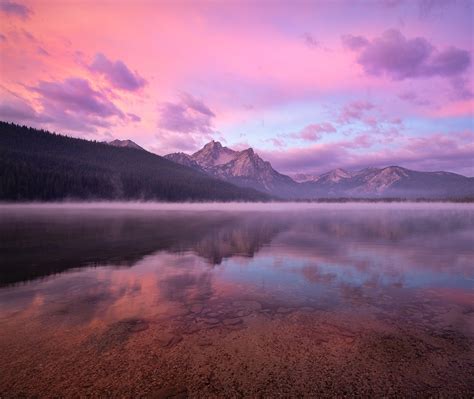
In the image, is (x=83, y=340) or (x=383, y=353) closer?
(x=383, y=353)

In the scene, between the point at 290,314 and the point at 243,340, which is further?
the point at 290,314

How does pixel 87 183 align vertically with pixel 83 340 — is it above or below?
above

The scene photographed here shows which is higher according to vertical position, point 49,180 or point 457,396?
point 49,180

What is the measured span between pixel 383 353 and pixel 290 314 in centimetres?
380

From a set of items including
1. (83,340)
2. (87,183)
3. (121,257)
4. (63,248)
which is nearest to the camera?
(83,340)

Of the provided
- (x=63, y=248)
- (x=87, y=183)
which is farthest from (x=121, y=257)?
(x=87, y=183)

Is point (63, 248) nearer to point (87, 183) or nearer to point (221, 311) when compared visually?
point (221, 311)

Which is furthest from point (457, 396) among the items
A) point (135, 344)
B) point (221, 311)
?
point (135, 344)

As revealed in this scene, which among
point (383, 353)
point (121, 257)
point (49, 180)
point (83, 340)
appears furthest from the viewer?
point (49, 180)

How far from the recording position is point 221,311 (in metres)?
11.8

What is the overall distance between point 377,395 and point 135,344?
6875mm

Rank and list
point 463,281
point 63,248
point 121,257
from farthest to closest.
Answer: point 63,248 → point 121,257 → point 463,281

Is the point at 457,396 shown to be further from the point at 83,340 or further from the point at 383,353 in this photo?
the point at 83,340

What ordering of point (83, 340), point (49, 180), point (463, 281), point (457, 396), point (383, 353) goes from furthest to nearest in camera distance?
point (49, 180) < point (463, 281) < point (83, 340) < point (383, 353) < point (457, 396)
